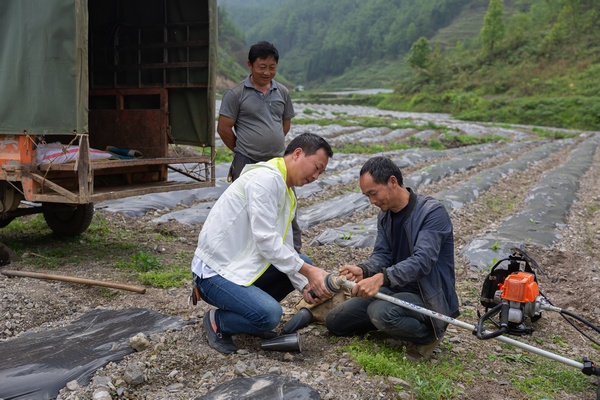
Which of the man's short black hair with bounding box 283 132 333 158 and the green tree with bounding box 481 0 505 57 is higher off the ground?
the green tree with bounding box 481 0 505 57

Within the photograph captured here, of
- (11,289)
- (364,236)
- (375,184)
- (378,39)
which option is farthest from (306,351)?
(378,39)

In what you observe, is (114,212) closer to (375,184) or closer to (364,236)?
(364,236)

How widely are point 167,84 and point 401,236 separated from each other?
400cm

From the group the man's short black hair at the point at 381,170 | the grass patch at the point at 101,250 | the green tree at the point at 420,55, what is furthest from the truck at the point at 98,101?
the green tree at the point at 420,55

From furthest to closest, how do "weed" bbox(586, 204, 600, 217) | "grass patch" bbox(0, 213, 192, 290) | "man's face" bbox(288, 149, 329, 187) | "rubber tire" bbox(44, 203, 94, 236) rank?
1. "weed" bbox(586, 204, 600, 217)
2. "rubber tire" bbox(44, 203, 94, 236)
3. "grass patch" bbox(0, 213, 192, 290)
4. "man's face" bbox(288, 149, 329, 187)

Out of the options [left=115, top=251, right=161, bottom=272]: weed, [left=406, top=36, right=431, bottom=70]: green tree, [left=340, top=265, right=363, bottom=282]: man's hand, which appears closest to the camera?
[left=340, top=265, right=363, bottom=282]: man's hand

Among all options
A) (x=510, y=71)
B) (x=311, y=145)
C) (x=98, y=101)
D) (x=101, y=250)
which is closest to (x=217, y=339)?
(x=311, y=145)

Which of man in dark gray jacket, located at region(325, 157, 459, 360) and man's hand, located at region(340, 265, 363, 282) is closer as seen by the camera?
man in dark gray jacket, located at region(325, 157, 459, 360)

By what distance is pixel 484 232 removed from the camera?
25.4 ft

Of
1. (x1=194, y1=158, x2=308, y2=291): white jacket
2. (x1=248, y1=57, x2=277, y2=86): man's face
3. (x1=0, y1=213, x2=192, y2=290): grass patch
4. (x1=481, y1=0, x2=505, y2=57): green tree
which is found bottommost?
(x1=0, y1=213, x2=192, y2=290): grass patch

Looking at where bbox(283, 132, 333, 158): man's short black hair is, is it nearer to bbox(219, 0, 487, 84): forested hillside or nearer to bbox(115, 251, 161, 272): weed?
bbox(115, 251, 161, 272): weed

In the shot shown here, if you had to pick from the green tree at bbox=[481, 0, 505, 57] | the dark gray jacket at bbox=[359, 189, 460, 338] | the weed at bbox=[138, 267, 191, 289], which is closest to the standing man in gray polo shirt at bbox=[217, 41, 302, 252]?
the weed at bbox=[138, 267, 191, 289]

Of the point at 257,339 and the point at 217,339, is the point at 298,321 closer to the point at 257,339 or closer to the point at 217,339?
the point at 257,339

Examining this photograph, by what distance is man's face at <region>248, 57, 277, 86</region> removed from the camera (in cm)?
502
